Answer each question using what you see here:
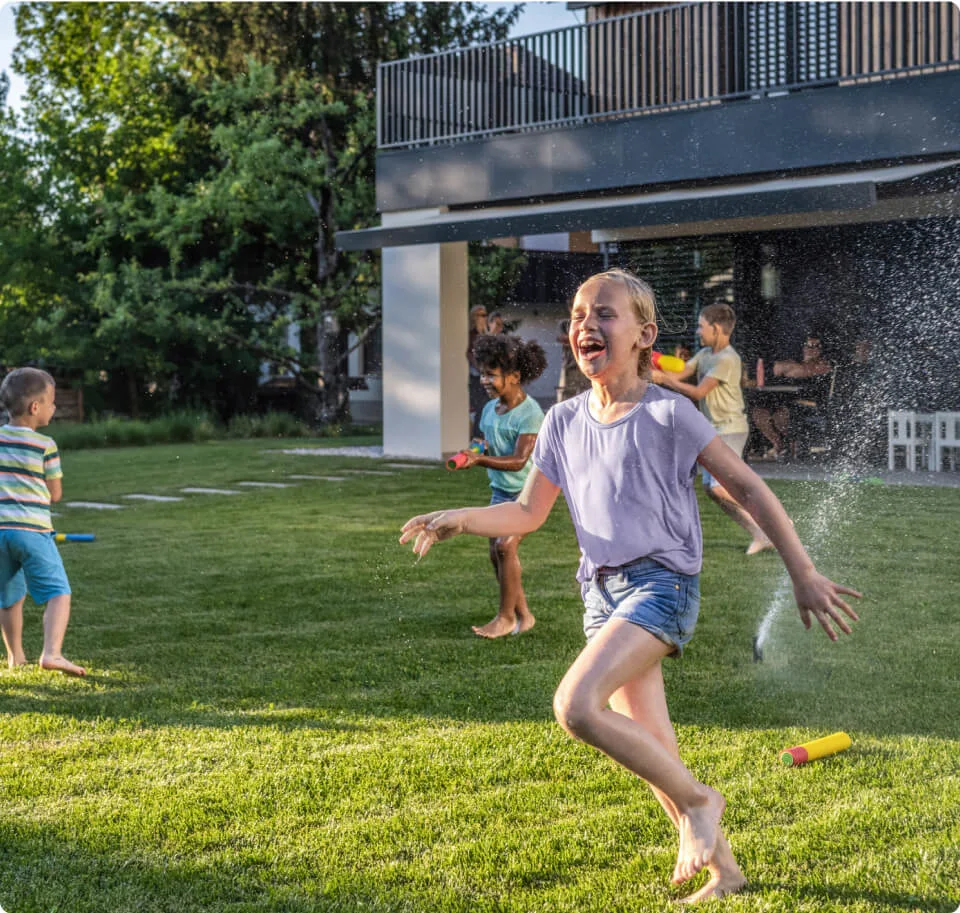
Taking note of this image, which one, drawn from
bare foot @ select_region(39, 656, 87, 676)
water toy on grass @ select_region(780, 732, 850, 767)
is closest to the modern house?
water toy on grass @ select_region(780, 732, 850, 767)

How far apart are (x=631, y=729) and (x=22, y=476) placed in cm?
379

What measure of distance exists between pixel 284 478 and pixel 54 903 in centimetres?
1241

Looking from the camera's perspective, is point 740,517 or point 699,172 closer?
point 740,517

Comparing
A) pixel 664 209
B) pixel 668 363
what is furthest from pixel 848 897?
pixel 664 209

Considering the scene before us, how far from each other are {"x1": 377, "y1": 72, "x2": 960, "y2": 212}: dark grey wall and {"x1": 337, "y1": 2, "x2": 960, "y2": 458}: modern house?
0.02 meters

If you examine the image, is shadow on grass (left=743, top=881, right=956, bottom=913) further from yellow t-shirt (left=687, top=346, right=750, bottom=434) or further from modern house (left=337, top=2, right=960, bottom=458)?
modern house (left=337, top=2, right=960, bottom=458)

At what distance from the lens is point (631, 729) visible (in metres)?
3.28

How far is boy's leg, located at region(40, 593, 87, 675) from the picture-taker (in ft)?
19.1

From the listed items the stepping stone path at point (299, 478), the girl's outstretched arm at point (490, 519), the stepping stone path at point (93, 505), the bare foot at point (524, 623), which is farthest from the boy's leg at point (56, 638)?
the stepping stone path at point (299, 478)

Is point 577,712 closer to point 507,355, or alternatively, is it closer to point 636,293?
point 636,293

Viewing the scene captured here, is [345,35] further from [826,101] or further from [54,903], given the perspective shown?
[54,903]

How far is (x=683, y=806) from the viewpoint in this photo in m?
3.37

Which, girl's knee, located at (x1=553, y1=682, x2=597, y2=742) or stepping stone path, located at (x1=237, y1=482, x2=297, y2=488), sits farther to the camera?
stepping stone path, located at (x1=237, y1=482, x2=297, y2=488)

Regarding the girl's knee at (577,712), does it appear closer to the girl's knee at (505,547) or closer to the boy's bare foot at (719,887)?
the boy's bare foot at (719,887)
